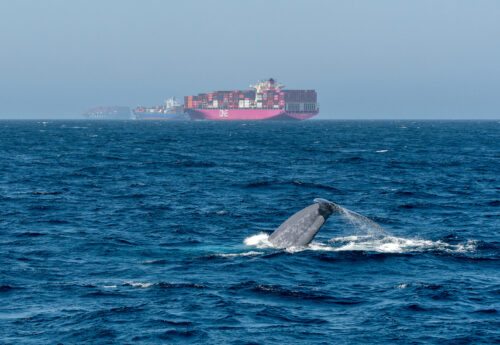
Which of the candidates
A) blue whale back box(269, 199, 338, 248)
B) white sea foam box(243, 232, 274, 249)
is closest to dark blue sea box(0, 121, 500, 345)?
white sea foam box(243, 232, 274, 249)

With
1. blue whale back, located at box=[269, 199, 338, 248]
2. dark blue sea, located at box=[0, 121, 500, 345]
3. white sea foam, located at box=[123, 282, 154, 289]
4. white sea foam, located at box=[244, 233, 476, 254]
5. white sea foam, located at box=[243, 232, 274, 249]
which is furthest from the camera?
white sea foam, located at box=[243, 232, 274, 249]

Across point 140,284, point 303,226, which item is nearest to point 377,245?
point 303,226

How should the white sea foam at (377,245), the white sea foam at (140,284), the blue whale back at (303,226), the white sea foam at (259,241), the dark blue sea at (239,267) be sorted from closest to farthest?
the dark blue sea at (239,267) → the white sea foam at (140,284) → the blue whale back at (303,226) → the white sea foam at (377,245) → the white sea foam at (259,241)

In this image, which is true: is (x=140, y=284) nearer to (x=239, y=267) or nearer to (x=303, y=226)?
(x=239, y=267)

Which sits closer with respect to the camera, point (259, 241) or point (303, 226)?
point (303, 226)

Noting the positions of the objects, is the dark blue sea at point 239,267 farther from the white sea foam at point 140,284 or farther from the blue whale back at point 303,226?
the blue whale back at point 303,226

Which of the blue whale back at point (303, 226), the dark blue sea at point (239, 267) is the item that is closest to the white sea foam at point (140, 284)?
the dark blue sea at point (239, 267)

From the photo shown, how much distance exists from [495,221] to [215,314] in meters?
16.7

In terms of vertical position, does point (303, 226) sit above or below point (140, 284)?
above

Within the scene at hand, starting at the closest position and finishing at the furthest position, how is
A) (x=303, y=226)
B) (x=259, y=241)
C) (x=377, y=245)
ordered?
(x=303, y=226), (x=377, y=245), (x=259, y=241)

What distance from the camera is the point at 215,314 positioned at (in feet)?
46.3

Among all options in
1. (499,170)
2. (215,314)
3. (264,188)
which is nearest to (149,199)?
(264,188)

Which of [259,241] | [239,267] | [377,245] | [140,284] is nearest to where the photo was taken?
[140,284]

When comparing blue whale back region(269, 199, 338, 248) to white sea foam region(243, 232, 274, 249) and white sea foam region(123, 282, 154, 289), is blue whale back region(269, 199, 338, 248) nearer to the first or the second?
white sea foam region(243, 232, 274, 249)
